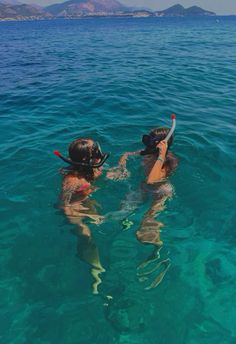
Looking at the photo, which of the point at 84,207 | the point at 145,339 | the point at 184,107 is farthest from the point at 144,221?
the point at 184,107

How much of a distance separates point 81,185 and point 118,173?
1484mm

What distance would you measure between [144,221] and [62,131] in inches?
193

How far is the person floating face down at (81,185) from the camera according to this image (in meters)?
5.64

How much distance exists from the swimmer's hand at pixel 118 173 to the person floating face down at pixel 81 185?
3.29ft

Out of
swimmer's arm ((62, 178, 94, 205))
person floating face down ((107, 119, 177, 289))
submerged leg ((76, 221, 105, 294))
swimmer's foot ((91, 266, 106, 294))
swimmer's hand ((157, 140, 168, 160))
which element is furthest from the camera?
swimmer's hand ((157, 140, 168, 160))

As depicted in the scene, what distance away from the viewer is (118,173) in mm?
7160

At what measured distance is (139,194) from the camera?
255 inches

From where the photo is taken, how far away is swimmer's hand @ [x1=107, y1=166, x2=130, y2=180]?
7.09 meters

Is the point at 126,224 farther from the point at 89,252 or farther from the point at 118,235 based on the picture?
the point at 89,252

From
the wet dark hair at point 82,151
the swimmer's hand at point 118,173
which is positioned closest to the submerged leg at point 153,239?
the swimmer's hand at point 118,173

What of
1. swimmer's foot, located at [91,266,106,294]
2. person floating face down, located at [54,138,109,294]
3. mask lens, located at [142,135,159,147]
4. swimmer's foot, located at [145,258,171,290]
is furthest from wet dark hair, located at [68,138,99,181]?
swimmer's foot, located at [145,258,171,290]

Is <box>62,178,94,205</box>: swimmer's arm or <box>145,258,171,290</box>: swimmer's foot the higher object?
<box>62,178,94,205</box>: swimmer's arm

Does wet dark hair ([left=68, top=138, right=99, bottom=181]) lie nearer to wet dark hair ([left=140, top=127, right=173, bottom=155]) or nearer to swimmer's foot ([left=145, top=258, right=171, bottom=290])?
wet dark hair ([left=140, top=127, right=173, bottom=155])

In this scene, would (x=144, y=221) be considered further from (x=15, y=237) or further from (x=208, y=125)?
(x=208, y=125)
